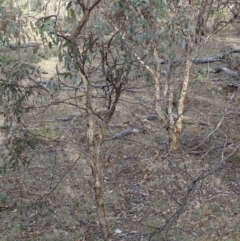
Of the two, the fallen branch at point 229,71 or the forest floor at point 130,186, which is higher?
the fallen branch at point 229,71

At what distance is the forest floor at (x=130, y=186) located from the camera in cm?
582

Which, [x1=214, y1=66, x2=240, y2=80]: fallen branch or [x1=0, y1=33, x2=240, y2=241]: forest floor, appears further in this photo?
[x1=214, y1=66, x2=240, y2=80]: fallen branch

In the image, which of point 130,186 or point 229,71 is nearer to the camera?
point 130,186

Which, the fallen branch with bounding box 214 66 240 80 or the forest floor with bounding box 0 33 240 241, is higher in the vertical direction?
the fallen branch with bounding box 214 66 240 80

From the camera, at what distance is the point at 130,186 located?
6.97 m

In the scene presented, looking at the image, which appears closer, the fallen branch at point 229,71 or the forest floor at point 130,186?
the forest floor at point 130,186

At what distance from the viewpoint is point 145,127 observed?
8.81 m

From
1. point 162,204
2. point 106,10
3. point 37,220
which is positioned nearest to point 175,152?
point 162,204

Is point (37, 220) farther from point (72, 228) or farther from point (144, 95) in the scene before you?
point (144, 95)

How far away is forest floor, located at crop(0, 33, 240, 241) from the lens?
5824 millimetres

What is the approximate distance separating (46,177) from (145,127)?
2250 millimetres

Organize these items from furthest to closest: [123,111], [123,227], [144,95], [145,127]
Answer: [144,95], [123,111], [145,127], [123,227]

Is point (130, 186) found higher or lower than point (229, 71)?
lower

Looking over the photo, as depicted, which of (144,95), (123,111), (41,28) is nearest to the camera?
(41,28)
